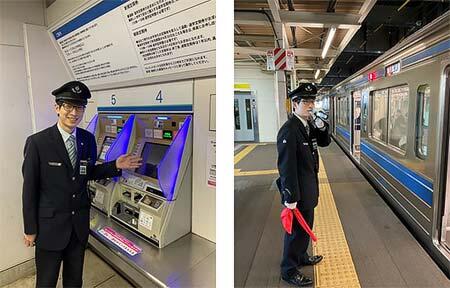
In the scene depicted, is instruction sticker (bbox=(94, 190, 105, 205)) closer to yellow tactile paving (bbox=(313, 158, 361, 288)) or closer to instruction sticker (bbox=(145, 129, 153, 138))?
instruction sticker (bbox=(145, 129, 153, 138))

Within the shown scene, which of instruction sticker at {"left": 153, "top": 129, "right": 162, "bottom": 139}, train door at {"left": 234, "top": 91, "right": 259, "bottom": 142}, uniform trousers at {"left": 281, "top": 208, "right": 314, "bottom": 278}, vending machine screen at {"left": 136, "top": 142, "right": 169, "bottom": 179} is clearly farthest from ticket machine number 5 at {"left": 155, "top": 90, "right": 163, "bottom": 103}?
train door at {"left": 234, "top": 91, "right": 259, "bottom": 142}

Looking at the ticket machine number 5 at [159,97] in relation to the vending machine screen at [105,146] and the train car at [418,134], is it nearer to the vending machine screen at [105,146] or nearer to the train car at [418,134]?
the vending machine screen at [105,146]

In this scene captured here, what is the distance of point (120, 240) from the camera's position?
2312mm

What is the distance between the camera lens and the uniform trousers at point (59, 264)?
1729mm

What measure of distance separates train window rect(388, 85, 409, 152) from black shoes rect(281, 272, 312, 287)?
2.01 meters

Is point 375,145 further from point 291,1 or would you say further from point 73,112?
point 73,112

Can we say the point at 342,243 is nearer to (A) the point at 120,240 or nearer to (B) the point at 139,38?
(A) the point at 120,240

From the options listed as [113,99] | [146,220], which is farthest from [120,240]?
[113,99]

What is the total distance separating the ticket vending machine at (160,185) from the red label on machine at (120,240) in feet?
0.32

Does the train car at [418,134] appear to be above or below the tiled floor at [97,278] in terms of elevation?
above

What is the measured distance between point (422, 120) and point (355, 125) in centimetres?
415

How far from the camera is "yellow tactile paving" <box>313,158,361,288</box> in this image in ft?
7.22

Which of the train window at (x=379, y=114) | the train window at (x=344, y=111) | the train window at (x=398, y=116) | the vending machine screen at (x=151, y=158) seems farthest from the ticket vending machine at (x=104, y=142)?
the train window at (x=344, y=111)

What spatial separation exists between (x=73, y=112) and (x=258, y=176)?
13.4ft
